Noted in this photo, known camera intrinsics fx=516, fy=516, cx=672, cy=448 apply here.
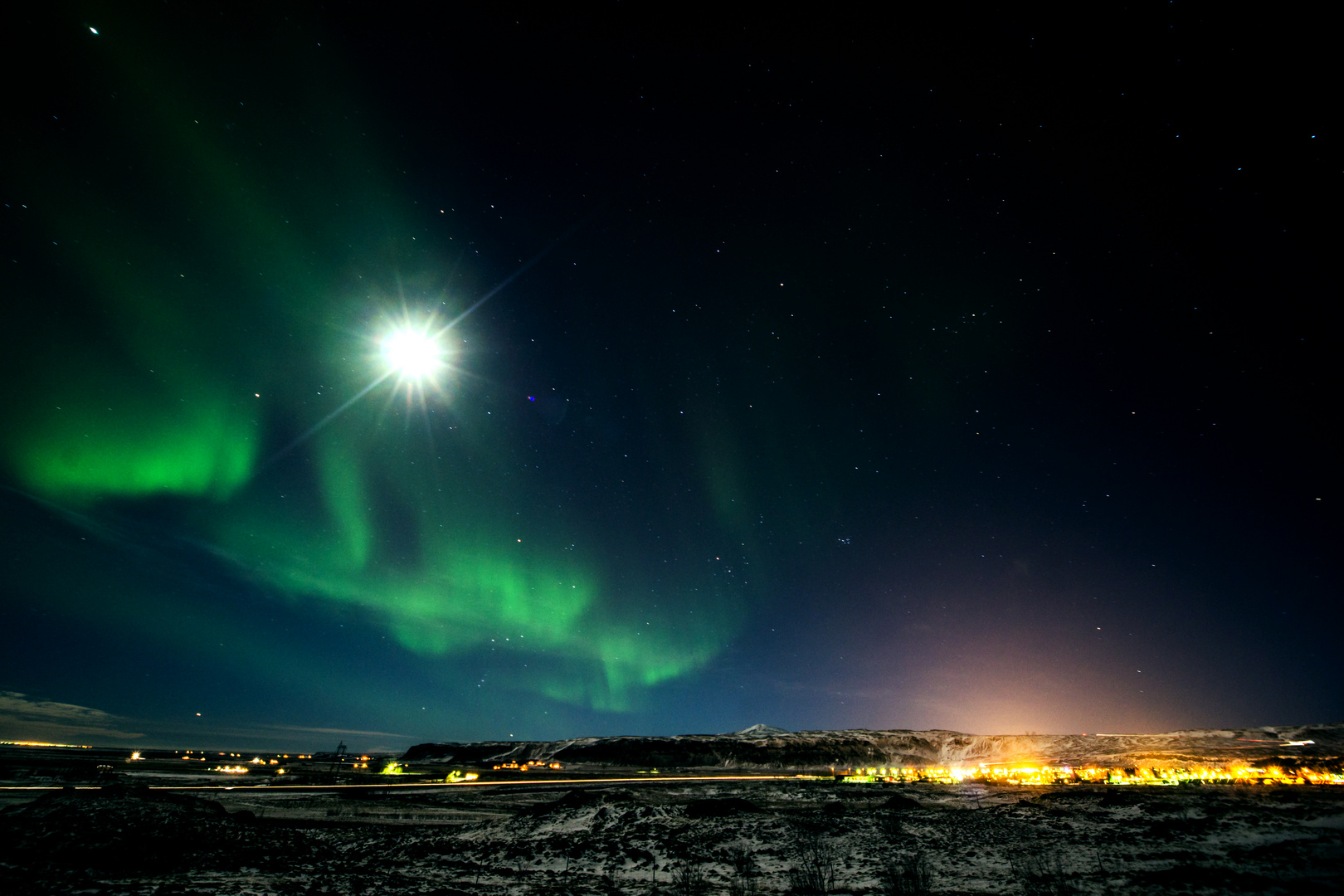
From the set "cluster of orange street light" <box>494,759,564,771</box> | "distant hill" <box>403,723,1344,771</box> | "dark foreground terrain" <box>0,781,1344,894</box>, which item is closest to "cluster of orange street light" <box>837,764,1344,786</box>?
"distant hill" <box>403,723,1344,771</box>

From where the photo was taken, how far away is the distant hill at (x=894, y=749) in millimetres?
67938

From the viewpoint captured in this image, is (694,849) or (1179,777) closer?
(694,849)

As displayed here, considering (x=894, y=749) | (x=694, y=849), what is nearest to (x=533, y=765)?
(x=894, y=749)

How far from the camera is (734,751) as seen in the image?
105 m

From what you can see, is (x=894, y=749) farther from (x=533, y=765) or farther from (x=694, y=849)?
(x=694, y=849)

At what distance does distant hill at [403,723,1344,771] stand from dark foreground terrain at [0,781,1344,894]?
5698 cm

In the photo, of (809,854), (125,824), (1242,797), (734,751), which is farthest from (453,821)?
(734,751)

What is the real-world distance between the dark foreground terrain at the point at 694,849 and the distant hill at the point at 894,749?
5698 cm

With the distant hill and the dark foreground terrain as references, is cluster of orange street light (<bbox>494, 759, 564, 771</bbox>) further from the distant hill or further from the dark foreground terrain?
the dark foreground terrain

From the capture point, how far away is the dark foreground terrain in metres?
11.8

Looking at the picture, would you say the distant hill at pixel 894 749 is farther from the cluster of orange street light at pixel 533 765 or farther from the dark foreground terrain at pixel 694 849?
the dark foreground terrain at pixel 694 849

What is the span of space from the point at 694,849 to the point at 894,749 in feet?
390

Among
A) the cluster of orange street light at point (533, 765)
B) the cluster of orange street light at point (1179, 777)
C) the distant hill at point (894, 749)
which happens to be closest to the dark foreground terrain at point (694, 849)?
the cluster of orange street light at point (1179, 777)

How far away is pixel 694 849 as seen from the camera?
16328 millimetres
